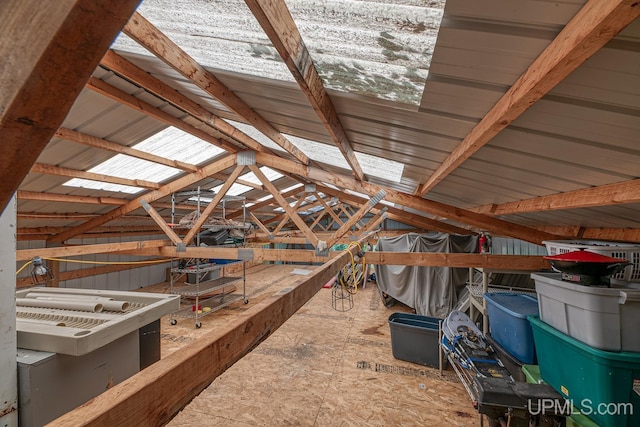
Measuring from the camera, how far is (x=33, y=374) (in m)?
0.93

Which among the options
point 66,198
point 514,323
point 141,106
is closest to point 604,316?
point 514,323

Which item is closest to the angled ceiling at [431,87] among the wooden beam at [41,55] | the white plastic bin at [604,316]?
the white plastic bin at [604,316]

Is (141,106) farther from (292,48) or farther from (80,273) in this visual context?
(80,273)

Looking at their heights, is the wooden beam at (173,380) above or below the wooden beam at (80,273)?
above

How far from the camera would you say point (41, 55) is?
0.35 m

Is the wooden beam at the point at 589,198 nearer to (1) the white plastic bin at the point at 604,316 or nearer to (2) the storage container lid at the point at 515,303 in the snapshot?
(1) the white plastic bin at the point at 604,316

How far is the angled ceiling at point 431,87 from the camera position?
3.03 feet

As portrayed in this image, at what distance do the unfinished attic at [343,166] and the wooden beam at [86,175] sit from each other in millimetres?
27

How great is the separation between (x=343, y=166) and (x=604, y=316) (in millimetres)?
3241

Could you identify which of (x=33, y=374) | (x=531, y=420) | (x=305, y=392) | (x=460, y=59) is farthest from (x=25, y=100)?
(x=305, y=392)

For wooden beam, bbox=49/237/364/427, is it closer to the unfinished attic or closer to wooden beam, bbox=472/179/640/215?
the unfinished attic

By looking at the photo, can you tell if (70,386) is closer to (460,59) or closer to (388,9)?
(388,9)

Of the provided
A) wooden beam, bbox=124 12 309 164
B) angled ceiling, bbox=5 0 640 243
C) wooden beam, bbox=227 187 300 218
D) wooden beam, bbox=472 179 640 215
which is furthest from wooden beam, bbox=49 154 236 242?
wooden beam, bbox=472 179 640 215

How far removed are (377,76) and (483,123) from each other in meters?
0.59
